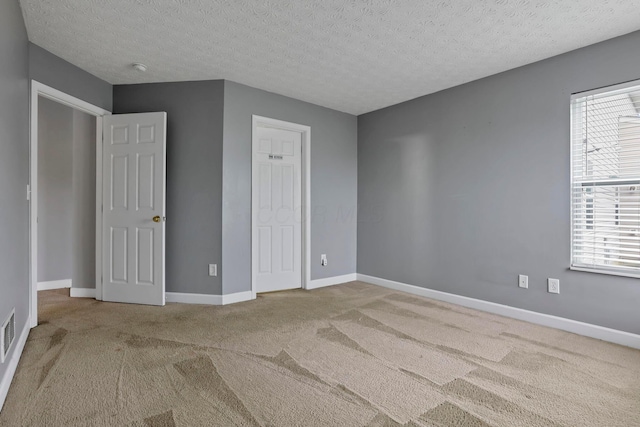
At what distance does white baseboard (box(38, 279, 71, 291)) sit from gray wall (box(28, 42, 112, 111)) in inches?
93.1

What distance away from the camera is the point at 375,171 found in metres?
4.63

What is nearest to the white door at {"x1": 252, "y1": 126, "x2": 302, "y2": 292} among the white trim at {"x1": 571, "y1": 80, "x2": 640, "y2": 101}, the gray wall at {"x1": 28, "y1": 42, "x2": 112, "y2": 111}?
the gray wall at {"x1": 28, "y1": 42, "x2": 112, "y2": 111}

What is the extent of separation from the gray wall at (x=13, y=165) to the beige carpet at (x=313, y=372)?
44cm

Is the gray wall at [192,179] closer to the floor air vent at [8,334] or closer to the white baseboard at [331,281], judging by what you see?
the white baseboard at [331,281]

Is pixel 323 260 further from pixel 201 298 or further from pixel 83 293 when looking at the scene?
pixel 83 293

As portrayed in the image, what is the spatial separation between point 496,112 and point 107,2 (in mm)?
3475

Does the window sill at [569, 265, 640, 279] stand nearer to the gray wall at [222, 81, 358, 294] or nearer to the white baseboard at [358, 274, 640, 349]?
the white baseboard at [358, 274, 640, 349]

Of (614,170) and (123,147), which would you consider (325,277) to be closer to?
(123,147)

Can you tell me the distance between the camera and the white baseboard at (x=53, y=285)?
4.15m

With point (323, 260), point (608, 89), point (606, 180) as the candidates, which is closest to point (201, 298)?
point (323, 260)

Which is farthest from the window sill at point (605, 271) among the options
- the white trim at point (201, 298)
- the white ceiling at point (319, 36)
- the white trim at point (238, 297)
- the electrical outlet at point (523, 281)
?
the white trim at point (201, 298)

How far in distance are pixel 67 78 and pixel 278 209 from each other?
2.52 metres

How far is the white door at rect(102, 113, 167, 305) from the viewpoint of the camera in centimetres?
349

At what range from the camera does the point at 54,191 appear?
4301mm
